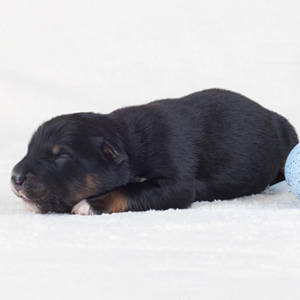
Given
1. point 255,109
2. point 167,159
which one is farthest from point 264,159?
point 167,159

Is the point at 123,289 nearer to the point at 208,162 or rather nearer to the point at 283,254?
the point at 283,254

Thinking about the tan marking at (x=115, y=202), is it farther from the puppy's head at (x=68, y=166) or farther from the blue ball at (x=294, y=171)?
the blue ball at (x=294, y=171)

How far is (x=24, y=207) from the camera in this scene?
4.93 meters

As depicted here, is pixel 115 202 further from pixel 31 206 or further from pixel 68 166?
pixel 31 206

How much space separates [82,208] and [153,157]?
628 millimetres

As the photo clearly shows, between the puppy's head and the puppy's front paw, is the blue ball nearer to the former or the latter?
the puppy's head

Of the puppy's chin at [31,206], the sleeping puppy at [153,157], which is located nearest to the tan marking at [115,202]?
the sleeping puppy at [153,157]

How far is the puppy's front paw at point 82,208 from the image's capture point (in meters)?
4.48

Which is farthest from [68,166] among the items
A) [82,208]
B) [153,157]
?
[153,157]

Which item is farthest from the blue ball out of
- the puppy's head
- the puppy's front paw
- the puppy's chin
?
the puppy's chin

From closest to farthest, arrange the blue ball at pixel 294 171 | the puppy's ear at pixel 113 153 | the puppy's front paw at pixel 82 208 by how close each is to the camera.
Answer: the puppy's front paw at pixel 82 208 → the puppy's ear at pixel 113 153 → the blue ball at pixel 294 171

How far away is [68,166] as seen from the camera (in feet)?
14.9

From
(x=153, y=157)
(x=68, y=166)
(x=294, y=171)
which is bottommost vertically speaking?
(x=294, y=171)

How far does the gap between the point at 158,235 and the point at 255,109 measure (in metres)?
2.08
